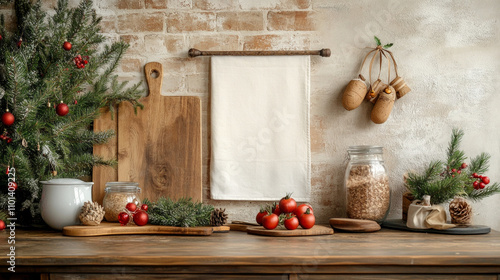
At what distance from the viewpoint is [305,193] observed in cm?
199

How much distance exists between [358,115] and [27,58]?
1.41 metres

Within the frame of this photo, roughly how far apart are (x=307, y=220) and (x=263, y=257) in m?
0.43

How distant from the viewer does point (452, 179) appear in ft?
5.75

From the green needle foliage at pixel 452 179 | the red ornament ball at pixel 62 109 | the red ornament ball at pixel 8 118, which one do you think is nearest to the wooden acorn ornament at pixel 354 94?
the green needle foliage at pixel 452 179

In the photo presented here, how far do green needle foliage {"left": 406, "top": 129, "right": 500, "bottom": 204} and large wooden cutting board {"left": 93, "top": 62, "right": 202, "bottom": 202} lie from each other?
934 millimetres

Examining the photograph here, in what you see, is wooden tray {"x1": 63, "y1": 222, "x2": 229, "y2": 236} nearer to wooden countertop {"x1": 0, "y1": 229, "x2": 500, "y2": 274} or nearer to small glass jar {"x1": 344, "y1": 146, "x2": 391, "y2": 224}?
wooden countertop {"x1": 0, "y1": 229, "x2": 500, "y2": 274}

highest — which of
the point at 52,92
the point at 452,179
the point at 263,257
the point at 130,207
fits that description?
the point at 52,92

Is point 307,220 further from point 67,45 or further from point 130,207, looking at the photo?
point 67,45

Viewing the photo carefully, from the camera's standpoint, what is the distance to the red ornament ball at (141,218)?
173 centimetres

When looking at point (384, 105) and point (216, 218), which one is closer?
point (216, 218)

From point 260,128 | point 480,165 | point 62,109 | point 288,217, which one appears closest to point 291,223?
point 288,217

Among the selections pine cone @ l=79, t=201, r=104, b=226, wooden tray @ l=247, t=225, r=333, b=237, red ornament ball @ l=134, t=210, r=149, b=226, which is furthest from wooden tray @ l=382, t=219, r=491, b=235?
pine cone @ l=79, t=201, r=104, b=226

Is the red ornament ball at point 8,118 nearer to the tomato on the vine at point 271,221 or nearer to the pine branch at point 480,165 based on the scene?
the tomato on the vine at point 271,221

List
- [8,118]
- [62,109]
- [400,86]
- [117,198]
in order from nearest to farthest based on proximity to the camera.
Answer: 1. [8,118]
2. [62,109]
3. [117,198]
4. [400,86]
